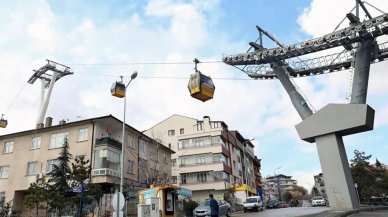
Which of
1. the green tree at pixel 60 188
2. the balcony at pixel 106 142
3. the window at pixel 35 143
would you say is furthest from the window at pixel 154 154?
the green tree at pixel 60 188

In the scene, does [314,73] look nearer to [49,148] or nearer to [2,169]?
[49,148]

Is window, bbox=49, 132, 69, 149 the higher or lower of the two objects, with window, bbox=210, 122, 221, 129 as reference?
lower

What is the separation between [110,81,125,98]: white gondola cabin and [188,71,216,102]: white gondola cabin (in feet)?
22.5

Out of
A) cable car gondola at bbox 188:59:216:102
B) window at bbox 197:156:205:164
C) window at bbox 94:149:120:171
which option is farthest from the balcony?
window at bbox 197:156:205:164

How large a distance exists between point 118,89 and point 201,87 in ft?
25.6

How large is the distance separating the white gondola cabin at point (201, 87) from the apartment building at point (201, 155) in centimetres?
3439

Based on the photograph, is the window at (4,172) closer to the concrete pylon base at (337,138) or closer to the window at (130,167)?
the window at (130,167)

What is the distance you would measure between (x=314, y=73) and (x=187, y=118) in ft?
129

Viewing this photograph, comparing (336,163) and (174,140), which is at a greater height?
(174,140)

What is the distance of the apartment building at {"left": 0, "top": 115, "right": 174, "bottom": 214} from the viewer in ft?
117

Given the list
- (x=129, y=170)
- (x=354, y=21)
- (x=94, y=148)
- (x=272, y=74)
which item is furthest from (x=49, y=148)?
(x=354, y=21)

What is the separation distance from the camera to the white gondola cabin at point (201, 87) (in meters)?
17.8

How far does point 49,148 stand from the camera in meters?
Answer: 38.3

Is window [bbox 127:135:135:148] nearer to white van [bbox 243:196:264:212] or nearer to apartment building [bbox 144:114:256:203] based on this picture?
apartment building [bbox 144:114:256:203]
